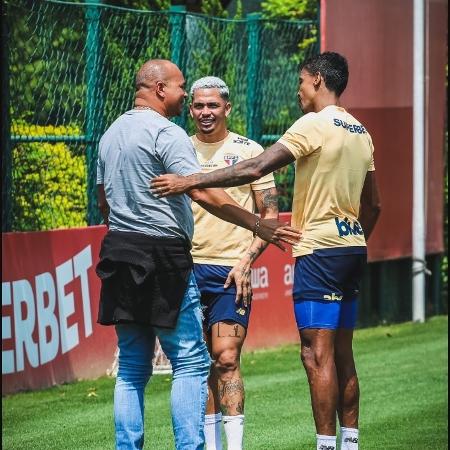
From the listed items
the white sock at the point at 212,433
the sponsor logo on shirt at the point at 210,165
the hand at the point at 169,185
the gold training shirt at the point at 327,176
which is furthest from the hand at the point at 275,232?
the white sock at the point at 212,433

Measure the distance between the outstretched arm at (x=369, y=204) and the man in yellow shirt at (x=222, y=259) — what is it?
52 cm

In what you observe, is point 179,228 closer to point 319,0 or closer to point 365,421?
point 365,421

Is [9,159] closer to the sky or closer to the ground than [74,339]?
closer to the sky

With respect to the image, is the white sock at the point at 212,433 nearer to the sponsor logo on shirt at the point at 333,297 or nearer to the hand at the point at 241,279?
the hand at the point at 241,279

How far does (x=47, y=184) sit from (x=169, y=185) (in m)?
4.85

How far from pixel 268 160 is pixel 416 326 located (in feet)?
29.2

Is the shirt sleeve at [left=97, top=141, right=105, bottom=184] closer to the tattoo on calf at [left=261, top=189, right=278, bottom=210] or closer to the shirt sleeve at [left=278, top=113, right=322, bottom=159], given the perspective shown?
the shirt sleeve at [left=278, top=113, right=322, bottom=159]

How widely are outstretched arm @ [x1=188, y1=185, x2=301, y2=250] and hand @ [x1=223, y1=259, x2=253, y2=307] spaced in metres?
0.69

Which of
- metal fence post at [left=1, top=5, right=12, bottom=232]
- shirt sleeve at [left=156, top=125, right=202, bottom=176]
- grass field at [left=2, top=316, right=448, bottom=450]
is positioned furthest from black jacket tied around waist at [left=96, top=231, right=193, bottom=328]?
metal fence post at [left=1, top=5, right=12, bottom=232]

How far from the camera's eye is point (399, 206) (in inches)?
618

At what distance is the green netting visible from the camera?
35.4 feet

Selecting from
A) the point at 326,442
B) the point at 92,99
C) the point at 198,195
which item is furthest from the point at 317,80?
the point at 92,99

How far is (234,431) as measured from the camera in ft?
24.3

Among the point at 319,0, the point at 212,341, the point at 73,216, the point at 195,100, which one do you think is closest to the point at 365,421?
the point at 212,341
